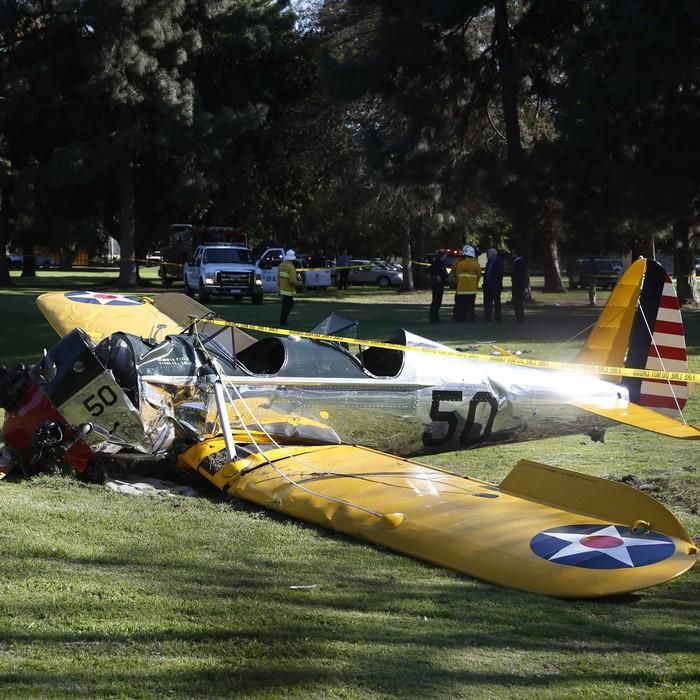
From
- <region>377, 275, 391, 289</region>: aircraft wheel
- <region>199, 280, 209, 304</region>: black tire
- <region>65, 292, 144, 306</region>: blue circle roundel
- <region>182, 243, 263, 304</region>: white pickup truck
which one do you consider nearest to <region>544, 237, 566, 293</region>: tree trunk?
<region>377, 275, 391, 289</region>: aircraft wheel

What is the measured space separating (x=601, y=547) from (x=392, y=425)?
11.2 feet

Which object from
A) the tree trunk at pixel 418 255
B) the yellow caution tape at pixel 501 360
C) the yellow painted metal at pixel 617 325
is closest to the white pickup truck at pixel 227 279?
the tree trunk at pixel 418 255

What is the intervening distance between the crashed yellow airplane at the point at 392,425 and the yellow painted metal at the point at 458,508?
1cm

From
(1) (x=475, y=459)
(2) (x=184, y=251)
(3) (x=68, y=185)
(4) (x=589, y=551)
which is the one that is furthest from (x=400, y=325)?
(2) (x=184, y=251)

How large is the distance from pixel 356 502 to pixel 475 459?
→ 2.89 metres

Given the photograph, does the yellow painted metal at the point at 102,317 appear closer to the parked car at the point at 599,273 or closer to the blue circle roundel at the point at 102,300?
the blue circle roundel at the point at 102,300

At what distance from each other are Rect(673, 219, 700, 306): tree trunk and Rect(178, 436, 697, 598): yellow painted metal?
26368 mm

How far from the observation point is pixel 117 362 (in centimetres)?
795

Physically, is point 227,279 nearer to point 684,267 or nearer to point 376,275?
point 684,267

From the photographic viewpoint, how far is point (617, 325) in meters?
9.57

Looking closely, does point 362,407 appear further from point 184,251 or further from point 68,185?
point 184,251

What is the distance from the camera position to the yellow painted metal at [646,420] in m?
7.14

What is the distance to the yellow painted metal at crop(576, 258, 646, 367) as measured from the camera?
31.4 ft

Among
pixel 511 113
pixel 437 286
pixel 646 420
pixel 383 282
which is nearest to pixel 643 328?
pixel 646 420
